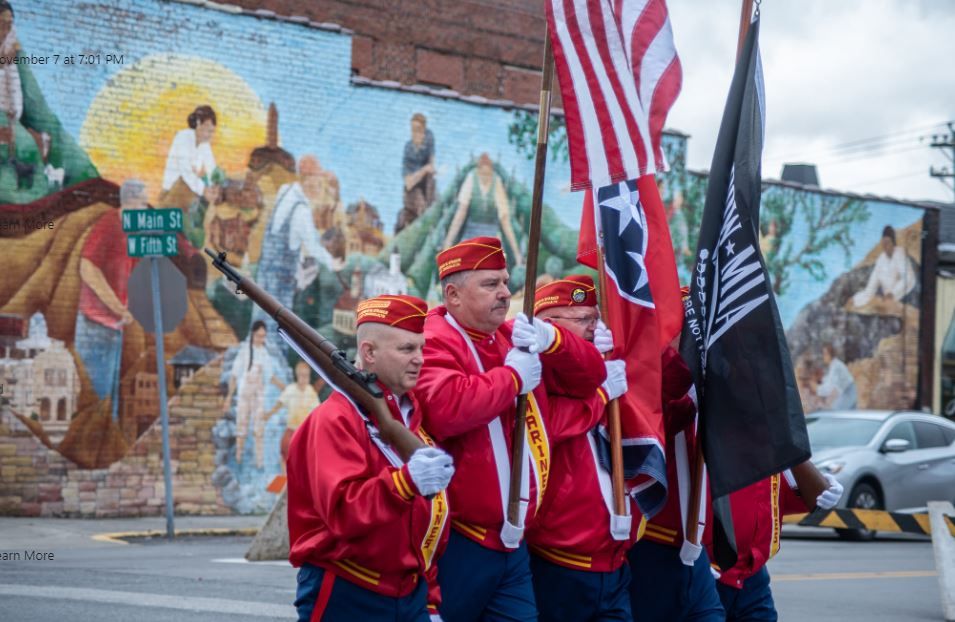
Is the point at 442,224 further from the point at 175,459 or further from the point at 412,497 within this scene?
the point at 412,497

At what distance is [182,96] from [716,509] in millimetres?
13594

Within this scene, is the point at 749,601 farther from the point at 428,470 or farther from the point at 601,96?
the point at 428,470

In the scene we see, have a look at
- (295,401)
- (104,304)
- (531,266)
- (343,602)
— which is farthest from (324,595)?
(295,401)

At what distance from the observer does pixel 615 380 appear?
6.08m

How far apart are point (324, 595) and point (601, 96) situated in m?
2.55

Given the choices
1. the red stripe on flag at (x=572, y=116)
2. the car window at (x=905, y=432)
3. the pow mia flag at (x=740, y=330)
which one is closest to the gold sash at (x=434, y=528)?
the pow mia flag at (x=740, y=330)

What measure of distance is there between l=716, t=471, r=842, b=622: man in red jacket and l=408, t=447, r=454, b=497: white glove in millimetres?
2199

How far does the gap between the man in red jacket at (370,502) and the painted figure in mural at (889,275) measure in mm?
→ 24247

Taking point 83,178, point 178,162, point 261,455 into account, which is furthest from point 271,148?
point 261,455

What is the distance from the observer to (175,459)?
723 inches

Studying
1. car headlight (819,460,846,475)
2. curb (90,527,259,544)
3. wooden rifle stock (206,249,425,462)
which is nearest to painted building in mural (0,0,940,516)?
curb (90,527,259,544)

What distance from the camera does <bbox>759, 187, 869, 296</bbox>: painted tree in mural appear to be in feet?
87.6

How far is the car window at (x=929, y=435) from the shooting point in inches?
768

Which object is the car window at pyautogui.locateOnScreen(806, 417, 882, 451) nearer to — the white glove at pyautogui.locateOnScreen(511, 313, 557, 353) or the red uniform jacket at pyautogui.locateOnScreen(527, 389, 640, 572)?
the red uniform jacket at pyautogui.locateOnScreen(527, 389, 640, 572)
